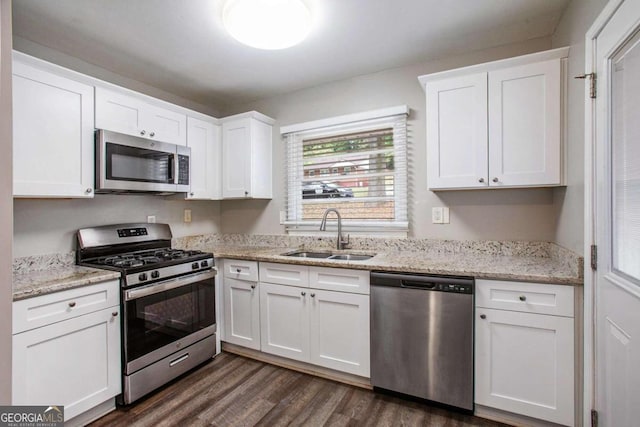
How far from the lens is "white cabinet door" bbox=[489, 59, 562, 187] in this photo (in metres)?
1.87

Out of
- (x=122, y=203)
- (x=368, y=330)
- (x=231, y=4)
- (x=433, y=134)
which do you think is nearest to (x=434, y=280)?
(x=368, y=330)

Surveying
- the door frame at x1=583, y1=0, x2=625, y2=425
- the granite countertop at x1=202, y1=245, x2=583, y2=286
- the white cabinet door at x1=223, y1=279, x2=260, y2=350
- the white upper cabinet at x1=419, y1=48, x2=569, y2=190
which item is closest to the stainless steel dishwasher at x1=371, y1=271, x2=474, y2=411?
the granite countertop at x1=202, y1=245, x2=583, y2=286

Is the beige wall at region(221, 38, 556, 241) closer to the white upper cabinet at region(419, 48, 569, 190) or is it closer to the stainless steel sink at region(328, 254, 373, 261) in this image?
the white upper cabinet at region(419, 48, 569, 190)

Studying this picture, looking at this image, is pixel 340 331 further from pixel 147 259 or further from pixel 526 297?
pixel 147 259

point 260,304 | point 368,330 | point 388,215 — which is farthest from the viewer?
point 388,215

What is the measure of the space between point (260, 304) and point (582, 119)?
238cm

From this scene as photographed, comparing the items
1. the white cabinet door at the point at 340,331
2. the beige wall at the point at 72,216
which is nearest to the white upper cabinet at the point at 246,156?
the beige wall at the point at 72,216

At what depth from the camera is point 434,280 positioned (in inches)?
73.1

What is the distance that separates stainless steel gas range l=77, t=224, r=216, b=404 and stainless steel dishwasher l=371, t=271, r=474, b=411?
136 centimetres

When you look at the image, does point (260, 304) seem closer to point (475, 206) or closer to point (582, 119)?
point (475, 206)

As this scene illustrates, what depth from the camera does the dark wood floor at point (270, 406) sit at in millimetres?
1819

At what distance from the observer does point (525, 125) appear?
193cm

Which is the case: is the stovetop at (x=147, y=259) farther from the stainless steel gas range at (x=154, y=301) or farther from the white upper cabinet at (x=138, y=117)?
the white upper cabinet at (x=138, y=117)

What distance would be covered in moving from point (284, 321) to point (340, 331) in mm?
472
